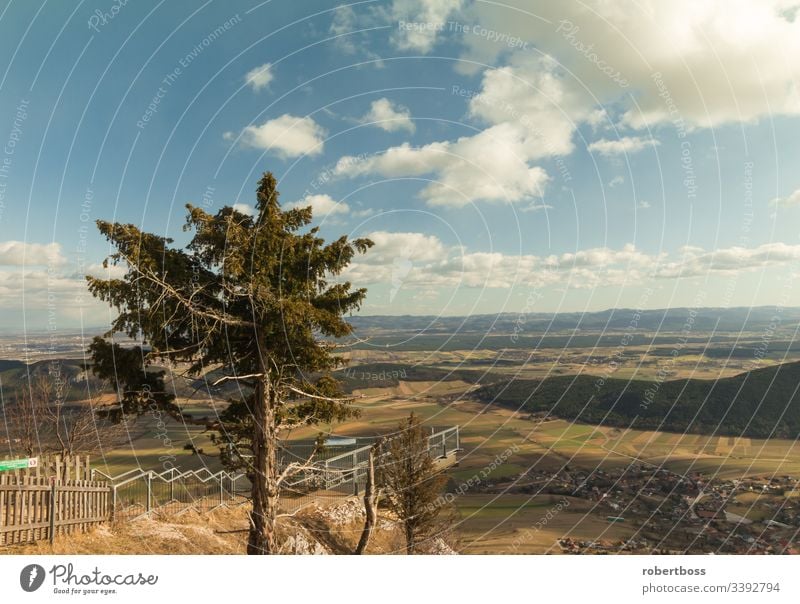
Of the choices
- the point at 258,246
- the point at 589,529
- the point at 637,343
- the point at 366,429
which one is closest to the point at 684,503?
the point at 589,529

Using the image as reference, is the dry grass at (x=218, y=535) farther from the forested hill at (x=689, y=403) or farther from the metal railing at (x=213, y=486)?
the forested hill at (x=689, y=403)

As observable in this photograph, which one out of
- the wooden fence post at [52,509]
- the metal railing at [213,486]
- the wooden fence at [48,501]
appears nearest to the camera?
the wooden fence at [48,501]

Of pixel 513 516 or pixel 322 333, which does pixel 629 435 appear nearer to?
pixel 513 516

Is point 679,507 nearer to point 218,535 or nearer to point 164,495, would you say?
point 218,535

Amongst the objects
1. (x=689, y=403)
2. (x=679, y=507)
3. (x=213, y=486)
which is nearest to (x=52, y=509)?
(x=213, y=486)

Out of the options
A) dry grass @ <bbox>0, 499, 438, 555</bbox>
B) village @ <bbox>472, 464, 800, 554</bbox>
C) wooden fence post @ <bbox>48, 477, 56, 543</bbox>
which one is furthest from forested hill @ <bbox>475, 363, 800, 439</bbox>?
wooden fence post @ <bbox>48, 477, 56, 543</bbox>

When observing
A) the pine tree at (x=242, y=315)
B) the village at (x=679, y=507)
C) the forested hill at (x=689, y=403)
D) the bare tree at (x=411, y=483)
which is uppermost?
the pine tree at (x=242, y=315)

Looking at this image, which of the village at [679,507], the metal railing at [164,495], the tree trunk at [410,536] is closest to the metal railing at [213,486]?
the metal railing at [164,495]
